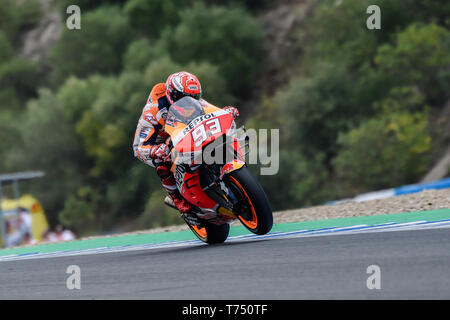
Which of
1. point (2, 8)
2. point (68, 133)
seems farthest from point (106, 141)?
point (2, 8)

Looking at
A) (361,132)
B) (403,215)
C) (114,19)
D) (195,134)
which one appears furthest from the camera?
(114,19)

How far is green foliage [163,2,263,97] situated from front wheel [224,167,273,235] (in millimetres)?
44129

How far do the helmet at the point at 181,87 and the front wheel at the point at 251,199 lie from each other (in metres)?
1.21

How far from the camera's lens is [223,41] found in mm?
54000

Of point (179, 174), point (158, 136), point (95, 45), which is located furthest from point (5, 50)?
point (179, 174)

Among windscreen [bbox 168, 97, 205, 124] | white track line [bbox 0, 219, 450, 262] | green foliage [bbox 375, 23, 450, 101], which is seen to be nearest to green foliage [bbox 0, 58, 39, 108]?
green foliage [bbox 375, 23, 450, 101]

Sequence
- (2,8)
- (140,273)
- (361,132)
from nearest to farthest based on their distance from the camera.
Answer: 1. (140,273)
2. (361,132)
3. (2,8)

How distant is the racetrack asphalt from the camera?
4739 millimetres

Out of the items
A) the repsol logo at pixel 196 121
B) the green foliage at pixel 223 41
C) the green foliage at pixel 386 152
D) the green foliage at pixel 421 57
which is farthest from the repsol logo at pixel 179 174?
the green foliage at pixel 223 41

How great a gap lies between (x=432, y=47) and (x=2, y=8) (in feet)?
188

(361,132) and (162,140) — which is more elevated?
(361,132)

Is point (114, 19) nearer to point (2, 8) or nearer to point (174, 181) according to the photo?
point (2, 8)

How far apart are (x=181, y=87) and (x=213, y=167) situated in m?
1.04

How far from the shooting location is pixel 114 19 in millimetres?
64312
